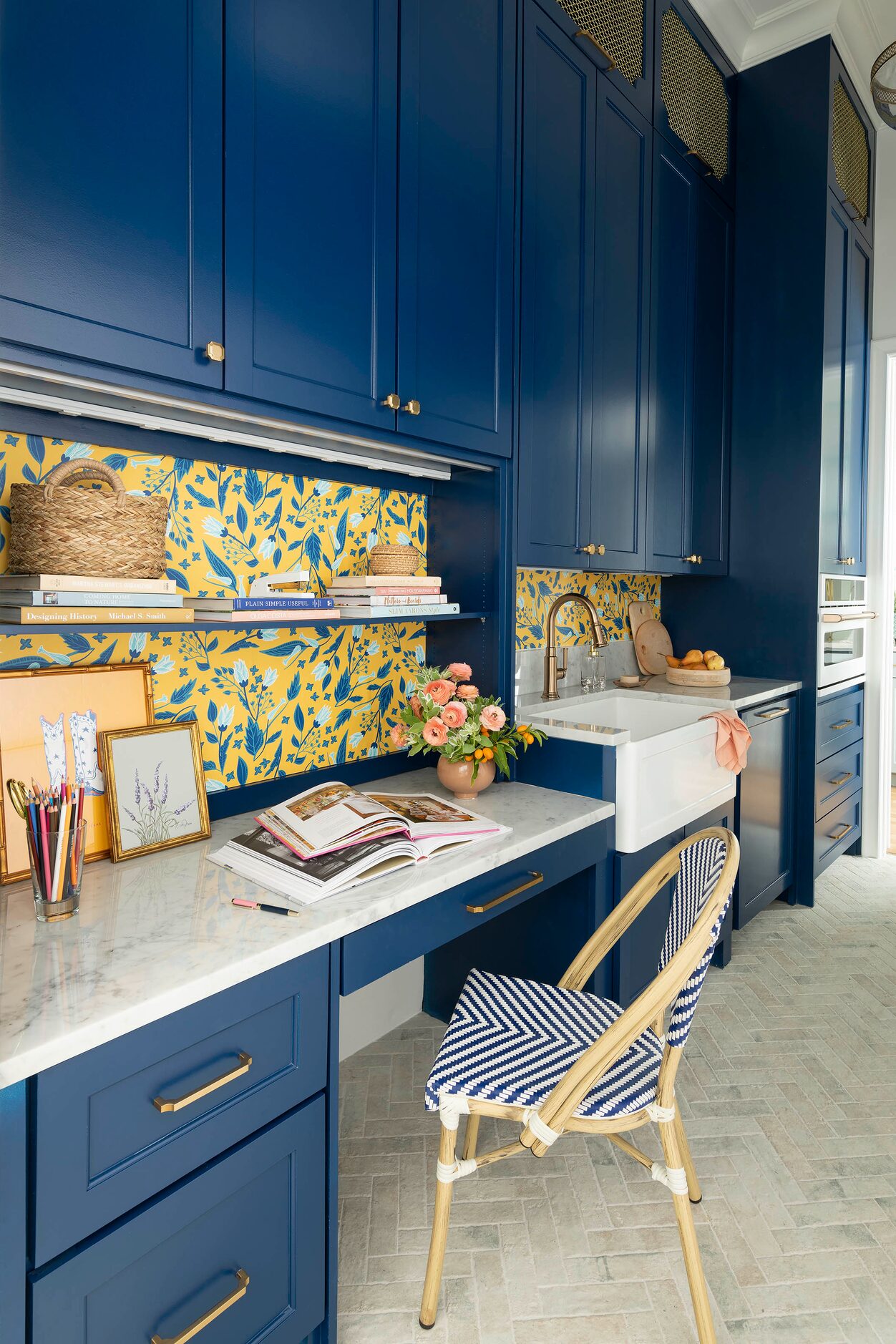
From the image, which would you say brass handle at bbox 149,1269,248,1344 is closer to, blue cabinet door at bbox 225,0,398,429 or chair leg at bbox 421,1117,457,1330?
chair leg at bbox 421,1117,457,1330

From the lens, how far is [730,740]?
260cm

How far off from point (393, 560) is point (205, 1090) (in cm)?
119

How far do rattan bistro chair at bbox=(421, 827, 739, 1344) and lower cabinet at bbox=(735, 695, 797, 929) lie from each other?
1.44m

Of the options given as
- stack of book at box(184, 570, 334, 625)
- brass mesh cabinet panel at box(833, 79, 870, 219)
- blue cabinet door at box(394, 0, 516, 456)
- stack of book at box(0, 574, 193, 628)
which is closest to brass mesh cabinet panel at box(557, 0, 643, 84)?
blue cabinet door at box(394, 0, 516, 456)

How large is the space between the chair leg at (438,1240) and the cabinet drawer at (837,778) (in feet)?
8.25

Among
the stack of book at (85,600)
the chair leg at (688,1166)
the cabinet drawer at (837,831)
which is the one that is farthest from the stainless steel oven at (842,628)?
the stack of book at (85,600)

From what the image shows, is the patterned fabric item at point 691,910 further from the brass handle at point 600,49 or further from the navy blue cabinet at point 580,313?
the brass handle at point 600,49

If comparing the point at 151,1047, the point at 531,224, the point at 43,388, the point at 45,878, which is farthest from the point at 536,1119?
the point at 531,224

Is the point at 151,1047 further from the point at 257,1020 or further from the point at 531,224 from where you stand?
the point at 531,224

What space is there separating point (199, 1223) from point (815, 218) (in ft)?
12.5

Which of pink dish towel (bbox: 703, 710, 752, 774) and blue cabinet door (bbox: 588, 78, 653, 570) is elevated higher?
blue cabinet door (bbox: 588, 78, 653, 570)

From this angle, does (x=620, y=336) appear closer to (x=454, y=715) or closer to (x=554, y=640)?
(x=554, y=640)

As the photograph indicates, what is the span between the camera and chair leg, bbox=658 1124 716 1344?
53.7 inches

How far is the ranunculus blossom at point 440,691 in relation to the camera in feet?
6.41
